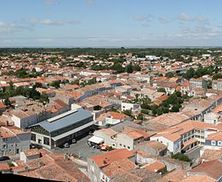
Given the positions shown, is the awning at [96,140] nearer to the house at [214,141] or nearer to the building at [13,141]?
the building at [13,141]

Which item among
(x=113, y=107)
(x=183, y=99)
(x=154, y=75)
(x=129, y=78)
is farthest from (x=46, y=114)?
(x=154, y=75)

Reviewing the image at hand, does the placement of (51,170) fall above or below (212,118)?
above

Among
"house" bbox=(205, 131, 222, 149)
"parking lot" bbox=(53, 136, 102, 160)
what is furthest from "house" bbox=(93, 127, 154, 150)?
"house" bbox=(205, 131, 222, 149)

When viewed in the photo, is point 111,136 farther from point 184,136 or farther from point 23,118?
point 23,118

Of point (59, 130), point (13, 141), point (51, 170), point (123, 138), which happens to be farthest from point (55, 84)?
point (51, 170)

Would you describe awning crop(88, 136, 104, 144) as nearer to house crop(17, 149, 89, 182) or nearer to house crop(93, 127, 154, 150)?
house crop(93, 127, 154, 150)
